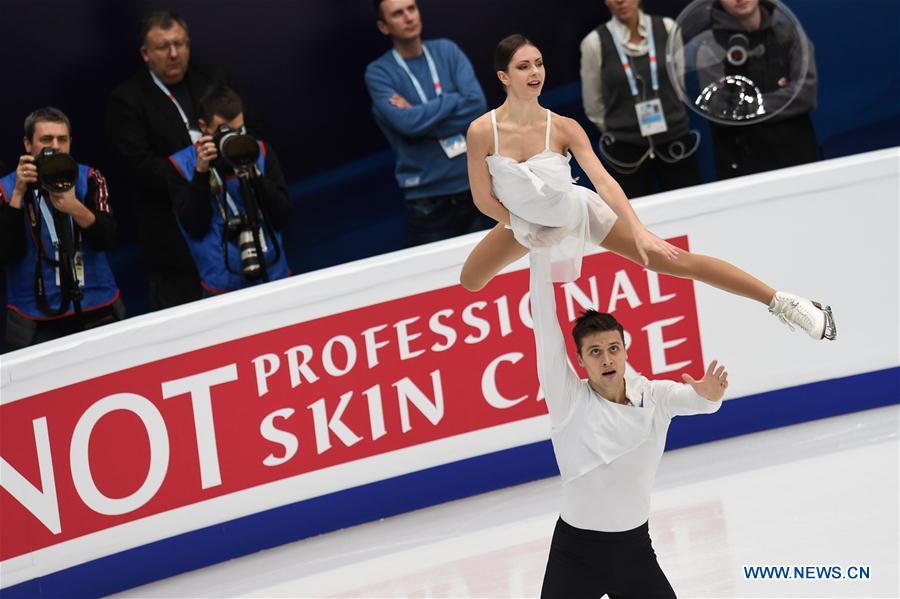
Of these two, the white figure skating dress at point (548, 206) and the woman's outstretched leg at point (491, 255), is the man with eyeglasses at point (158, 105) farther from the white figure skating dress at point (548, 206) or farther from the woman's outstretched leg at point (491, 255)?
the white figure skating dress at point (548, 206)

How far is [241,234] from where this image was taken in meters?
5.89

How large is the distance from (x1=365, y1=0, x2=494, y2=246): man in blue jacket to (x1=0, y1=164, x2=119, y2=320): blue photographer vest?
1.53 meters

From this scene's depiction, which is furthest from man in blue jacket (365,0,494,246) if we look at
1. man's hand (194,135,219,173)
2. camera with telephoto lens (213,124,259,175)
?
man's hand (194,135,219,173)

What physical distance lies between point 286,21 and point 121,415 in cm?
288

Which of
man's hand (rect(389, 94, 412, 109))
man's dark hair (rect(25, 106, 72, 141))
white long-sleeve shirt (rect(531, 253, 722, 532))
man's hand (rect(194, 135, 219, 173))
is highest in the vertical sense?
man's dark hair (rect(25, 106, 72, 141))

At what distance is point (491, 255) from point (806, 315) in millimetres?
1002

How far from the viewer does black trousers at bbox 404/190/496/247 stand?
659 centimetres

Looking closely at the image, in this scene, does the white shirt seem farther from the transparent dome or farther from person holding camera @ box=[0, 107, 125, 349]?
person holding camera @ box=[0, 107, 125, 349]

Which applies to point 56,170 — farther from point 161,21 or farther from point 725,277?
point 725,277

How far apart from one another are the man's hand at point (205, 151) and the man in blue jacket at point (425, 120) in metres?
1.07

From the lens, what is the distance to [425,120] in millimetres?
6473

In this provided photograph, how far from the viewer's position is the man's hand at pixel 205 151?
5.79m

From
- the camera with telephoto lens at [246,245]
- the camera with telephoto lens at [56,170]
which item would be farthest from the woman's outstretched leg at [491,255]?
the camera with telephoto lens at [56,170]

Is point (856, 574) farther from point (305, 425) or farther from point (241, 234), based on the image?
point (241, 234)
